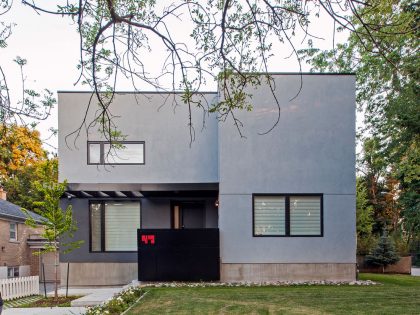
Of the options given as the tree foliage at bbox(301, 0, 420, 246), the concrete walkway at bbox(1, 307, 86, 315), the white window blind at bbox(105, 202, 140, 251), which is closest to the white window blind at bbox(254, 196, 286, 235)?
the tree foliage at bbox(301, 0, 420, 246)

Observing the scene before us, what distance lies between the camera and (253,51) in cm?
571

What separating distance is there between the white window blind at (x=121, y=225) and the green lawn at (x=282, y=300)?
3.65 metres

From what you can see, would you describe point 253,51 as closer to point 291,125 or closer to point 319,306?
point 319,306

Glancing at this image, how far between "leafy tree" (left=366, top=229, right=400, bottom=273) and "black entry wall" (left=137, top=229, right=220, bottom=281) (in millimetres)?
10634

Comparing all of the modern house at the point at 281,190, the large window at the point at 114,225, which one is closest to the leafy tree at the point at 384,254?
the modern house at the point at 281,190

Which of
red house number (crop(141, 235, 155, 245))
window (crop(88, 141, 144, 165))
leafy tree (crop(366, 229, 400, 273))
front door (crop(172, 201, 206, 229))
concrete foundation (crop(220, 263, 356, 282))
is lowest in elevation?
leafy tree (crop(366, 229, 400, 273))

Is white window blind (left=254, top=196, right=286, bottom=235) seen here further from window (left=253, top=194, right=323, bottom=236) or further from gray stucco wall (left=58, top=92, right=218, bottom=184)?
gray stucco wall (left=58, top=92, right=218, bottom=184)

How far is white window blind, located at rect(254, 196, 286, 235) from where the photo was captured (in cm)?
1397

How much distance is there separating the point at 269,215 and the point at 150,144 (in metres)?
4.73

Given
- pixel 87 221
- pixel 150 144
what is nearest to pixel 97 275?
pixel 87 221

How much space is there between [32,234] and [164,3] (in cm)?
2612

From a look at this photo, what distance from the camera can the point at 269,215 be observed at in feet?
46.2

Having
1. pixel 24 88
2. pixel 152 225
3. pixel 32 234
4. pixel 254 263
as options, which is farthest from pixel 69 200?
pixel 32 234

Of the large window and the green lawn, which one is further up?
the large window
